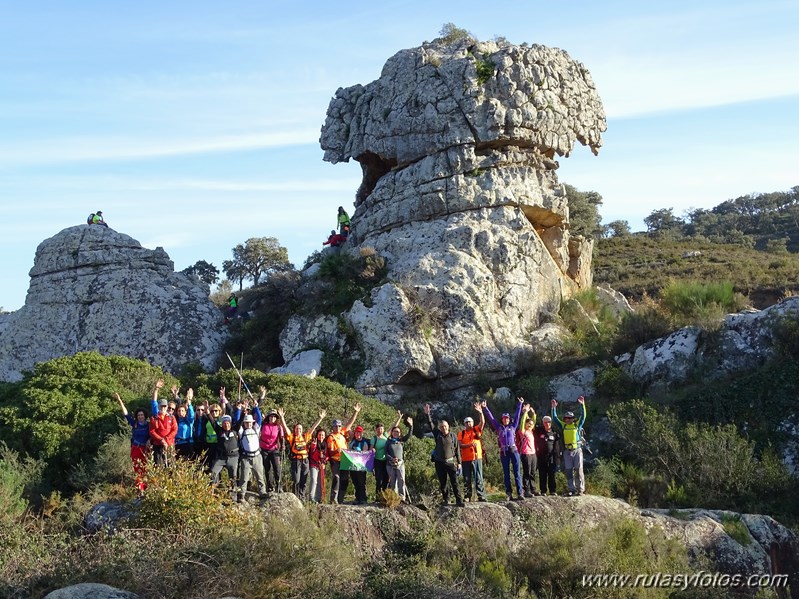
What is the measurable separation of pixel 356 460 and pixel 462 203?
462 inches

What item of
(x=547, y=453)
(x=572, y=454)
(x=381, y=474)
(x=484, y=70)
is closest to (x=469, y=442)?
(x=381, y=474)

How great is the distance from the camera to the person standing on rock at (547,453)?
16.3 metres

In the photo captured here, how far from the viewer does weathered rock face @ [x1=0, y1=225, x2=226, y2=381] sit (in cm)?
2602

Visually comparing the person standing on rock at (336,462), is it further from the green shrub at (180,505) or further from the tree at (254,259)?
the tree at (254,259)

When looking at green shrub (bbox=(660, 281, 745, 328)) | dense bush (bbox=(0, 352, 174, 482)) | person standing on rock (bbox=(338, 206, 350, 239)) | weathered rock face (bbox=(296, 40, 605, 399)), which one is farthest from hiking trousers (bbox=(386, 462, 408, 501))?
person standing on rock (bbox=(338, 206, 350, 239))

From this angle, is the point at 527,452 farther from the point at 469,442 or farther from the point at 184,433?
the point at 184,433

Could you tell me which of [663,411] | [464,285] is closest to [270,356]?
[464,285]

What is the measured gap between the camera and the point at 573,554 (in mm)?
13930

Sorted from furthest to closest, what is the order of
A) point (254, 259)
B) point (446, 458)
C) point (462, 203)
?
point (254, 259)
point (462, 203)
point (446, 458)

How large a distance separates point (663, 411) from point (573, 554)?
681cm

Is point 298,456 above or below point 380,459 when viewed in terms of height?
above

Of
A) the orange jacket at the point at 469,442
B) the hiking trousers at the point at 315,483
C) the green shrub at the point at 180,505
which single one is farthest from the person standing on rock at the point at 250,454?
the orange jacket at the point at 469,442

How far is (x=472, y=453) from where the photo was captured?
15.5 m

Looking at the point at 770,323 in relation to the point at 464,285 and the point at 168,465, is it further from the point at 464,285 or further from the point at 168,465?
the point at 168,465
